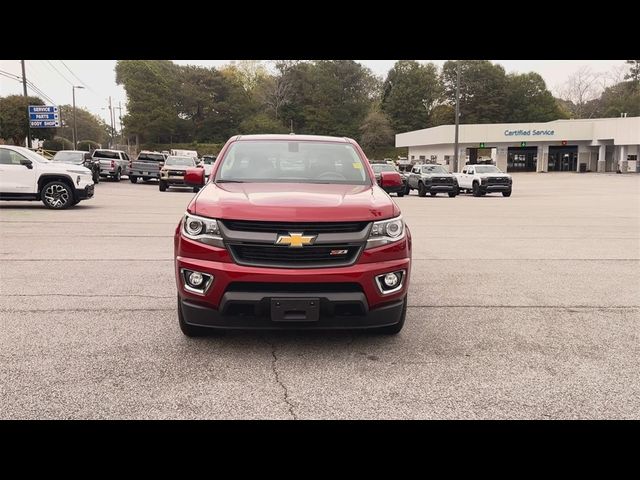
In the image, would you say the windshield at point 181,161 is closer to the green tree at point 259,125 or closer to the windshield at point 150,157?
the windshield at point 150,157

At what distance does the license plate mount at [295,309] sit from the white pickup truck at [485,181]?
86.9 feet

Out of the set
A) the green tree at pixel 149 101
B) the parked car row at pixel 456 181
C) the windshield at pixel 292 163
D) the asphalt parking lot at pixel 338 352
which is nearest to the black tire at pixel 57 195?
the asphalt parking lot at pixel 338 352

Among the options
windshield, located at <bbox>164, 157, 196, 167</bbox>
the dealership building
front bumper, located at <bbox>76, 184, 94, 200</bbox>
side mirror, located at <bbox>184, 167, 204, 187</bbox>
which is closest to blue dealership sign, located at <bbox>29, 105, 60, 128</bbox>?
windshield, located at <bbox>164, 157, 196, 167</bbox>

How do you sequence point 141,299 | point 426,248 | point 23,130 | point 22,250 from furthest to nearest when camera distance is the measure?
1. point 23,130
2. point 426,248
3. point 22,250
4. point 141,299

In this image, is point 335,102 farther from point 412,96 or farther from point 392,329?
point 392,329

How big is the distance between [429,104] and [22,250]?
110 meters

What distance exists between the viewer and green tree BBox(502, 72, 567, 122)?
4146 inches

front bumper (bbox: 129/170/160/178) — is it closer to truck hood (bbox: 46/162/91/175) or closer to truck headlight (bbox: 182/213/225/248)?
truck hood (bbox: 46/162/91/175)

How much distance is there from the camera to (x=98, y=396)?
3.79 meters

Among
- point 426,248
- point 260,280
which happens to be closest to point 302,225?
point 260,280

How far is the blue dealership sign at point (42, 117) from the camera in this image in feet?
144

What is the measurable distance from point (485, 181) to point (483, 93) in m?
84.6

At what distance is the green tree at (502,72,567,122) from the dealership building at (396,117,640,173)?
38.5 meters
